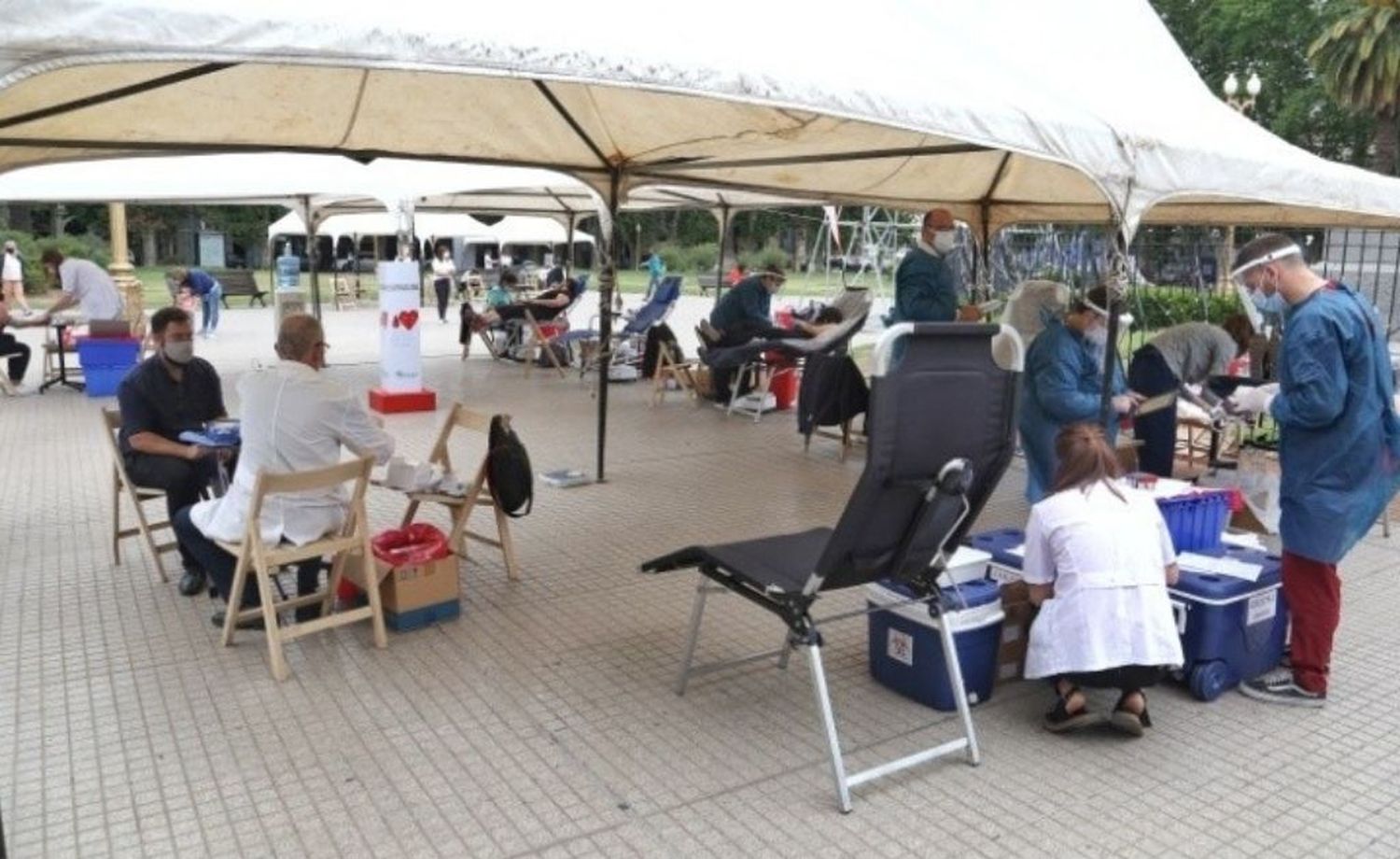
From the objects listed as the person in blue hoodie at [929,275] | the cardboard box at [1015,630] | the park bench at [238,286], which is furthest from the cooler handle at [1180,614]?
the park bench at [238,286]

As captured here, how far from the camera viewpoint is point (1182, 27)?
39.4 meters

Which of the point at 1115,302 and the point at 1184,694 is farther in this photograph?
the point at 1115,302

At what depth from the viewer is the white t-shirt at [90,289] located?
1153cm

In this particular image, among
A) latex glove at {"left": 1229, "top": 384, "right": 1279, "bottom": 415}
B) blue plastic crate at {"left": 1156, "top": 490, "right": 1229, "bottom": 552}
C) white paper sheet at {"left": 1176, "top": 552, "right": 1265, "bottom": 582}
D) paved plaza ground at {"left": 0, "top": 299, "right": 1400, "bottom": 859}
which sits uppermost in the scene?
latex glove at {"left": 1229, "top": 384, "right": 1279, "bottom": 415}

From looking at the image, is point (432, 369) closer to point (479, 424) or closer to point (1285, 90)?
point (479, 424)

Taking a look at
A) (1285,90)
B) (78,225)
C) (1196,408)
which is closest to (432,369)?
(1196,408)

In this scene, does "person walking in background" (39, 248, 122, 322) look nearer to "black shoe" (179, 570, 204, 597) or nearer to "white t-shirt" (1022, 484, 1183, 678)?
"black shoe" (179, 570, 204, 597)

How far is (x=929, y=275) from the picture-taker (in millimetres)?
7207

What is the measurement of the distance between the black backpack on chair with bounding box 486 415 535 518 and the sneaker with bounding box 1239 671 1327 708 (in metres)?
3.12

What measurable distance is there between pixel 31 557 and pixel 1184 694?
5.58 m

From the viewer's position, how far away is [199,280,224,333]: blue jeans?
17766mm

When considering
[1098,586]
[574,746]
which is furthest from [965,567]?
[574,746]

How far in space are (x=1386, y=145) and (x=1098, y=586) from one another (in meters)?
31.0

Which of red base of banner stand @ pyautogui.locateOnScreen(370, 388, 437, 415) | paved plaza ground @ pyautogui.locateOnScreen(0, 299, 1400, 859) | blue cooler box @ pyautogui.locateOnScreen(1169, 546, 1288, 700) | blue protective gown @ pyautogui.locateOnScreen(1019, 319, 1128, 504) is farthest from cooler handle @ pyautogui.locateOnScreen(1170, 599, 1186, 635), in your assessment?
red base of banner stand @ pyautogui.locateOnScreen(370, 388, 437, 415)
